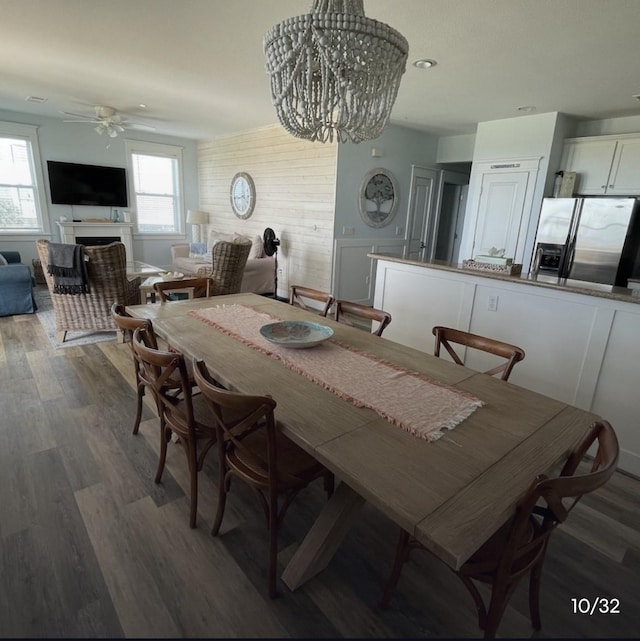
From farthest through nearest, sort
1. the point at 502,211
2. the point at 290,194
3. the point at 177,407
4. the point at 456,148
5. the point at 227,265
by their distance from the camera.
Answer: the point at 456,148 → the point at 290,194 → the point at 502,211 → the point at 227,265 → the point at 177,407

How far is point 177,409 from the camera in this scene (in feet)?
5.81

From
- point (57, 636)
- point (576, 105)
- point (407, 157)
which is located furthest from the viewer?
point (407, 157)

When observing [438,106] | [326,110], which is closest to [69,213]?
Answer: [438,106]

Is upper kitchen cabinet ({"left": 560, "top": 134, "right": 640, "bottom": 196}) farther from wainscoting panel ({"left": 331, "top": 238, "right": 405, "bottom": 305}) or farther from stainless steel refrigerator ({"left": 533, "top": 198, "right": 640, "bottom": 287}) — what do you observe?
wainscoting panel ({"left": 331, "top": 238, "right": 405, "bottom": 305})

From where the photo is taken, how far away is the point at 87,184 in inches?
261

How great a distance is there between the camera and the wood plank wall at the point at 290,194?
5.21 metres

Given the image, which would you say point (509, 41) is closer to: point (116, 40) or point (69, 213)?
point (116, 40)

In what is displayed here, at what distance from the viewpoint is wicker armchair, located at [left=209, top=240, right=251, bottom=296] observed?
4.37 metres

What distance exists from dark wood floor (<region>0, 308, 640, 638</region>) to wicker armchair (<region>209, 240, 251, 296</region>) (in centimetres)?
244

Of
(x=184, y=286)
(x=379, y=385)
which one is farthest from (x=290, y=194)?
(x=379, y=385)

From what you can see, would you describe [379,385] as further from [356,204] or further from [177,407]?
[356,204]

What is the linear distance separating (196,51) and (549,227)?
409 cm

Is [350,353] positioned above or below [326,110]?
below

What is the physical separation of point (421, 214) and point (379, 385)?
17.3ft
